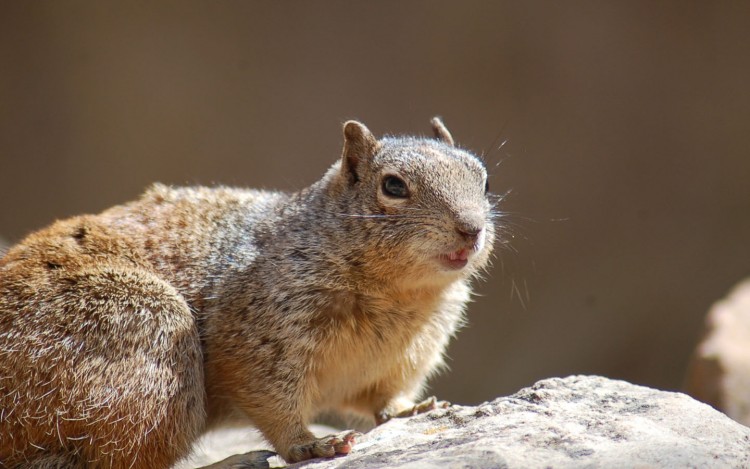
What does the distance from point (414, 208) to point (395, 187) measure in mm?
253

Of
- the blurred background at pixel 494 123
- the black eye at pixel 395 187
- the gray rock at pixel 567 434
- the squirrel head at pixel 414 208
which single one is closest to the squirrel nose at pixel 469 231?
the squirrel head at pixel 414 208

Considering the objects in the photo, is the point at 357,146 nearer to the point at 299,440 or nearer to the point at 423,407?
the point at 423,407

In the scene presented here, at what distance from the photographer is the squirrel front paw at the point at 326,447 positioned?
4.81 metres

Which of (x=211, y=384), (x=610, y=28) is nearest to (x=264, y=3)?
(x=610, y=28)

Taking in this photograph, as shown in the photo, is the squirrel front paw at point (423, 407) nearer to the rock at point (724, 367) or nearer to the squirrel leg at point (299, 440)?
the squirrel leg at point (299, 440)

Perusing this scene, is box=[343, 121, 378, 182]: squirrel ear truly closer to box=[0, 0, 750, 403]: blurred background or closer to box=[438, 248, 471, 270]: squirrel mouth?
box=[438, 248, 471, 270]: squirrel mouth

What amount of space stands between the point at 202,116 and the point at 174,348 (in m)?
7.75

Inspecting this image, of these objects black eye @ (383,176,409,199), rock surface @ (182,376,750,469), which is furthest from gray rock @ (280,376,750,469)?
black eye @ (383,176,409,199)

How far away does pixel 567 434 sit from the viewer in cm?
421

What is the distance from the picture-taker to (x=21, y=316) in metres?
4.84

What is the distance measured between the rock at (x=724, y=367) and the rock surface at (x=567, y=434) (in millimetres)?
1925

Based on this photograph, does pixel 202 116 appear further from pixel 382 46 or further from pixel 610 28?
pixel 610 28

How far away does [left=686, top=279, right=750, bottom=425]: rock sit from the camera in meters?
6.75

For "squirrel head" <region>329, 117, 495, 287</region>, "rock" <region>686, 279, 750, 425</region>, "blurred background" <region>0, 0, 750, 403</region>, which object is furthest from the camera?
"blurred background" <region>0, 0, 750, 403</region>
